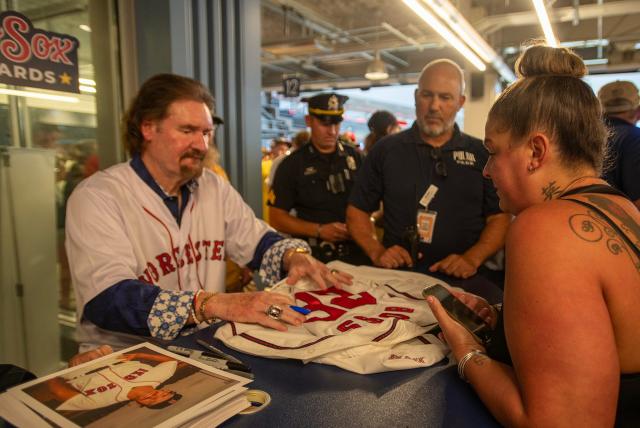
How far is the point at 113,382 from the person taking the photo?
96cm

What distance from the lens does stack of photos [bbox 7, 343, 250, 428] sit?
0.83 metres

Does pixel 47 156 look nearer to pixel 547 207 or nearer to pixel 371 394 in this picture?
pixel 371 394

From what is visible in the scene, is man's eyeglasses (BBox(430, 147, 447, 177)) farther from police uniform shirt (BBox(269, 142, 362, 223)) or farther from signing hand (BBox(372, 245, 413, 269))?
police uniform shirt (BBox(269, 142, 362, 223))

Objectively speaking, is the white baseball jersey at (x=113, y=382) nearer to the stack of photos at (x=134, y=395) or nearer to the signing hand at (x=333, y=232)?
the stack of photos at (x=134, y=395)

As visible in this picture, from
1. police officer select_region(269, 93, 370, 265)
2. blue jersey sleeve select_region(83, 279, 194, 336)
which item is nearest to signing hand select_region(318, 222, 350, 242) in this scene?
police officer select_region(269, 93, 370, 265)

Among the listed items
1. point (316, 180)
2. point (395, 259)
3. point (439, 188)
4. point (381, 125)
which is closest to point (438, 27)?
point (381, 125)

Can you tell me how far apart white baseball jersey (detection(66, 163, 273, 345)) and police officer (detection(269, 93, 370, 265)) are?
1092mm

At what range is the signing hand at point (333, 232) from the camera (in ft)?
9.93

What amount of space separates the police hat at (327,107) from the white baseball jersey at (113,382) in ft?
8.27

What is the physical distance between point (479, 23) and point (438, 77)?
530 cm

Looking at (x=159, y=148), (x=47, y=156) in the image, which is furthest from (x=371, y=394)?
(x=47, y=156)

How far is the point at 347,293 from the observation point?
1.60 metres

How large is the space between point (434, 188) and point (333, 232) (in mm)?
823

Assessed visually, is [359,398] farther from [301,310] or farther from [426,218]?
[426,218]
